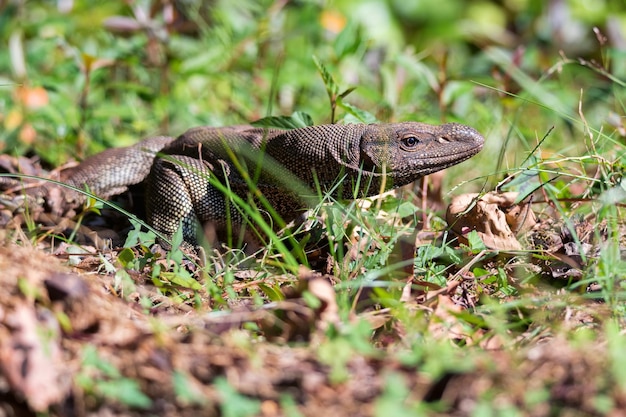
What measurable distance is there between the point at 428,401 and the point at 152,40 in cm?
565

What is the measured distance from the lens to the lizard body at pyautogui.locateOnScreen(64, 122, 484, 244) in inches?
173

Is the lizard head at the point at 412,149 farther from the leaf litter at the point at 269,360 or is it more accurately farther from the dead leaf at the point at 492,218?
the leaf litter at the point at 269,360

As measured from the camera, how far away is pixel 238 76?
796 cm

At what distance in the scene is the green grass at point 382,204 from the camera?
7.95 feet

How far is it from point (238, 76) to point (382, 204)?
378 cm

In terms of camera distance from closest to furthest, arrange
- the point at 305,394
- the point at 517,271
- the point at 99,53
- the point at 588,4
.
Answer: the point at 305,394
the point at 517,271
the point at 99,53
the point at 588,4

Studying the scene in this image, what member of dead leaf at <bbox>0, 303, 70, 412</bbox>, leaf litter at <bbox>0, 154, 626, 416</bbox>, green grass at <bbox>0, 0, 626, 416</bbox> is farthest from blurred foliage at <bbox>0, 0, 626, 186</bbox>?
dead leaf at <bbox>0, 303, 70, 412</bbox>

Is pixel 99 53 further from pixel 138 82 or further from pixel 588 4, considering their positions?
pixel 588 4

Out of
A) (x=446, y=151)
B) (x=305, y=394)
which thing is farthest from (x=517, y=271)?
(x=305, y=394)

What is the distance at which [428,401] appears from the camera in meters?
2.38

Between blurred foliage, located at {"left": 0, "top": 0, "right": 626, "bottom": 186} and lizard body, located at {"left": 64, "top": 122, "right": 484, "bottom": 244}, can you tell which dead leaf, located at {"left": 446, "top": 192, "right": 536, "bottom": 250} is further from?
blurred foliage, located at {"left": 0, "top": 0, "right": 626, "bottom": 186}

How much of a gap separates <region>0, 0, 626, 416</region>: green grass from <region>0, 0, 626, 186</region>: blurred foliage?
3 centimetres

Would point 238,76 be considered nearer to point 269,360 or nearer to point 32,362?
point 269,360

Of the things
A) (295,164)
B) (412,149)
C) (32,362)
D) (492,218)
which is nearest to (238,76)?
(295,164)
